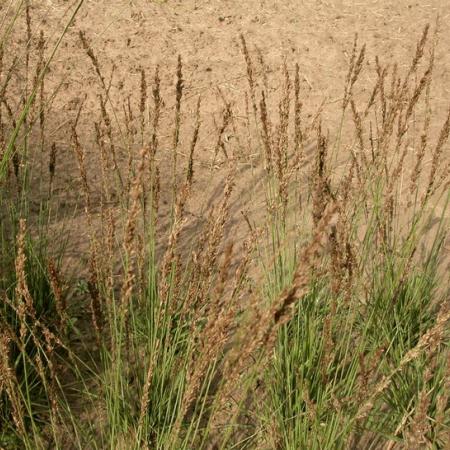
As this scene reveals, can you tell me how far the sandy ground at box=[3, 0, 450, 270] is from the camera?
4809mm

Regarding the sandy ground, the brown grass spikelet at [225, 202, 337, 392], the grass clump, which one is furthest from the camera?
the sandy ground

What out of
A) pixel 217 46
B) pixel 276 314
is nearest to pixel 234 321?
pixel 276 314

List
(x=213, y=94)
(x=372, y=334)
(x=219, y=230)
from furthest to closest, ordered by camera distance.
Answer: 1. (x=213, y=94)
2. (x=372, y=334)
3. (x=219, y=230)

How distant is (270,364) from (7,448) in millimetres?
969

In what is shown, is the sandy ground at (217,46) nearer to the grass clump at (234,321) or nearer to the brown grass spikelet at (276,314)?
the grass clump at (234,321)

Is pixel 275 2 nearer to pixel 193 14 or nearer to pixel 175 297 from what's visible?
pixel 193 14

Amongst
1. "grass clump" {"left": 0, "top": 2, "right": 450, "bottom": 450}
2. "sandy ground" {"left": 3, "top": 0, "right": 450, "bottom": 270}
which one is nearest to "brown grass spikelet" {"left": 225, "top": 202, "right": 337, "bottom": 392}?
"grass clump" {"left": 0, "top": 2, "right": 450, "bottom": 450}

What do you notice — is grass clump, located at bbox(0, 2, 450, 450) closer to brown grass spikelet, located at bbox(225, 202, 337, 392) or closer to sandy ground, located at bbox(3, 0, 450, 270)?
brown grass spikelet, located at bbox(225, 202, 337, 392)

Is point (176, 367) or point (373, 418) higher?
point (176, 367)

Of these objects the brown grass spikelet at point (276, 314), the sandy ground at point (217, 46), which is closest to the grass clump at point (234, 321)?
the brown grass spikelet at point (276, 314)

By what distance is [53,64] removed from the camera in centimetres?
506

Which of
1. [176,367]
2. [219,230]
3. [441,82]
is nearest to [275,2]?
[441,82]

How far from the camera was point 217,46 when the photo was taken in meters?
5.38

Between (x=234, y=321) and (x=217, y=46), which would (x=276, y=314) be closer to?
(x=234, y=321)
